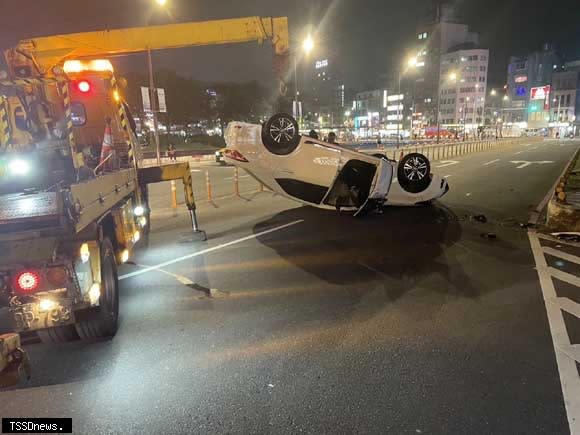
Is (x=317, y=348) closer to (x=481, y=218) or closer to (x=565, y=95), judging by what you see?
(x=481, y=218)

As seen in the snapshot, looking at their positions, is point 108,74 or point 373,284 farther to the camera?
point 108,74

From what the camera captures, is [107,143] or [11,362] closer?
[11,362]

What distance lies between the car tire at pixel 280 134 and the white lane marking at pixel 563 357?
17.3 feet

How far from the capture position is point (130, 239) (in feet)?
19.6

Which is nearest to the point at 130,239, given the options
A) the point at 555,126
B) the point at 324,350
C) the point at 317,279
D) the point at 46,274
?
the point at 46,274

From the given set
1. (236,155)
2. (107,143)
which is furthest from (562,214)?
(107,143)

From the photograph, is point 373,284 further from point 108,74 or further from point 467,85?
point 467,85

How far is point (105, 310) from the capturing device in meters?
4.23

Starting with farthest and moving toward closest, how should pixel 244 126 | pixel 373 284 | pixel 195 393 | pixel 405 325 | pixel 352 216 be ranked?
pixel 352 216
pixel 244 126
pixel 373 284
pixel 405 325
pixel 195 393

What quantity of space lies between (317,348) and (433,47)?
15858 centimetres

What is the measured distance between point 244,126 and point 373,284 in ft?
16.5

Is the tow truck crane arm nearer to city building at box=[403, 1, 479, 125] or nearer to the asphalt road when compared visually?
the asphalt road

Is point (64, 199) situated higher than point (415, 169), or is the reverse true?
point (64, 199)

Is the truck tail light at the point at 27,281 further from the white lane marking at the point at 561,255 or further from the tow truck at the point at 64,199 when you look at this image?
the white lane marking at the point at 561,255
